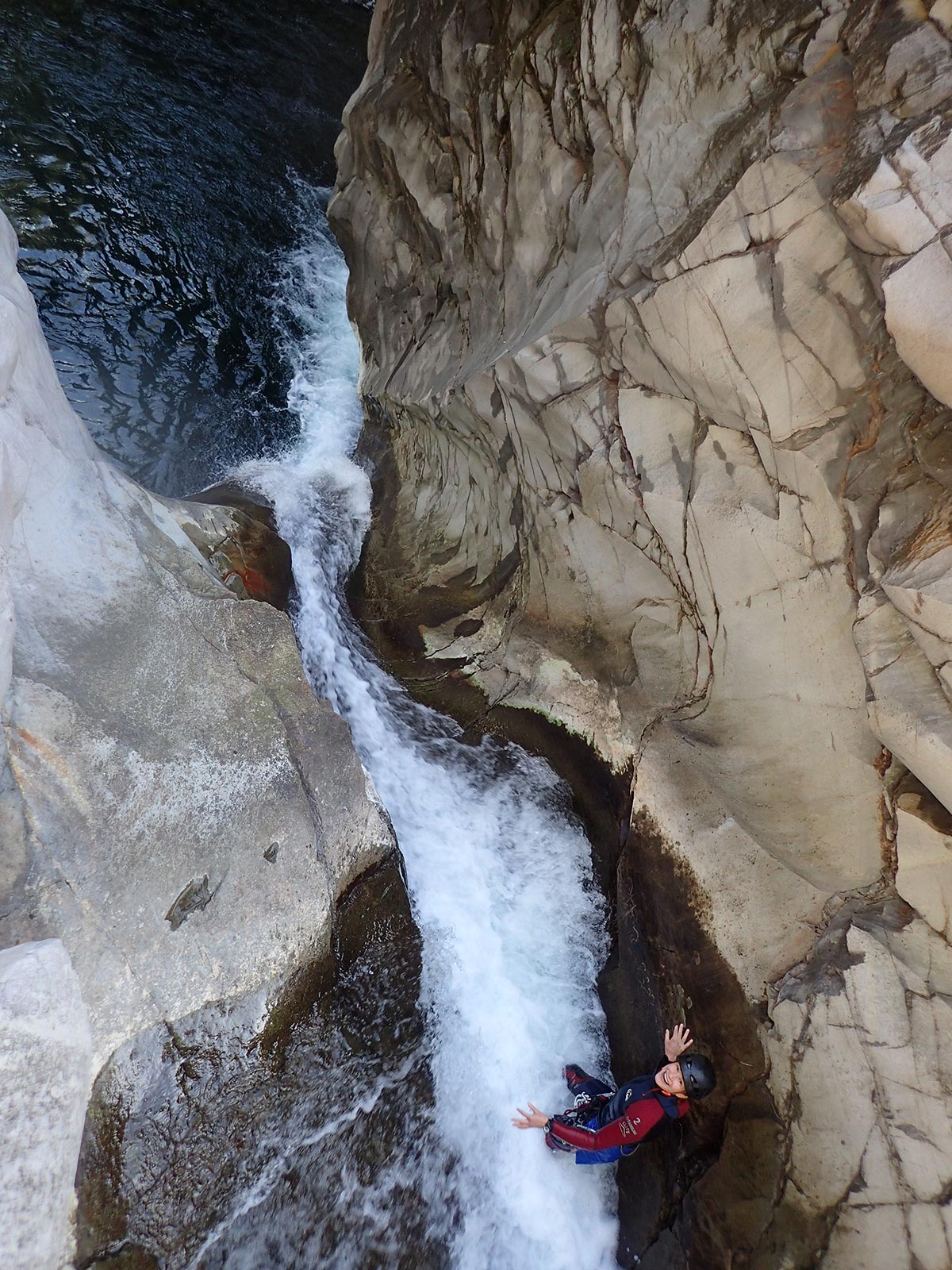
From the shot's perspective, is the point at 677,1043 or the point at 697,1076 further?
the point at 677,1043

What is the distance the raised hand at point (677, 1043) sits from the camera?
3.81 meters

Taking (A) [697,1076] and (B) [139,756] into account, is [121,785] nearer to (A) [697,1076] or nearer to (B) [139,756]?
(B) [139,756]

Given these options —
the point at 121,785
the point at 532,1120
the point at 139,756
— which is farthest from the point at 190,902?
the point at 532,1120

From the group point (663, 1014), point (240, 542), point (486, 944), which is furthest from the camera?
point (240, 542)

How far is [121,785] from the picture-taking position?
3.48 meters

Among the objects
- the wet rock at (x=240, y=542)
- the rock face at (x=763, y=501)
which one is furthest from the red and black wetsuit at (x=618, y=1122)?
the wet rock at (x=240, y=542)

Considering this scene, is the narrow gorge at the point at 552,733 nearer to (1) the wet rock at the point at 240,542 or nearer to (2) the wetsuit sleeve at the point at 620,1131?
(1) the wet rock at the point at 240,542

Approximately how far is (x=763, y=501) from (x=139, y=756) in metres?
3.36

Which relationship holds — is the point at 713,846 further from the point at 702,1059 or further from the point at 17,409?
the point at 17,409

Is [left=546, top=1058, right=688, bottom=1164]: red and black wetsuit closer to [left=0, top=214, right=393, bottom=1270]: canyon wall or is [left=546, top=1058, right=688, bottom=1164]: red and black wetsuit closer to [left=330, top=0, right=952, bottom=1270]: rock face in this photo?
[left=330, top=0, right=952, bottom=1270]: rock face

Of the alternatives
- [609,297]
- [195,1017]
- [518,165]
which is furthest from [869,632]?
[518,165]

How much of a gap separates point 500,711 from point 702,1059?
239cm

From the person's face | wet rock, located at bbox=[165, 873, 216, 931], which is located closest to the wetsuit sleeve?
the person's face

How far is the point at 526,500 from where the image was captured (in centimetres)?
490
